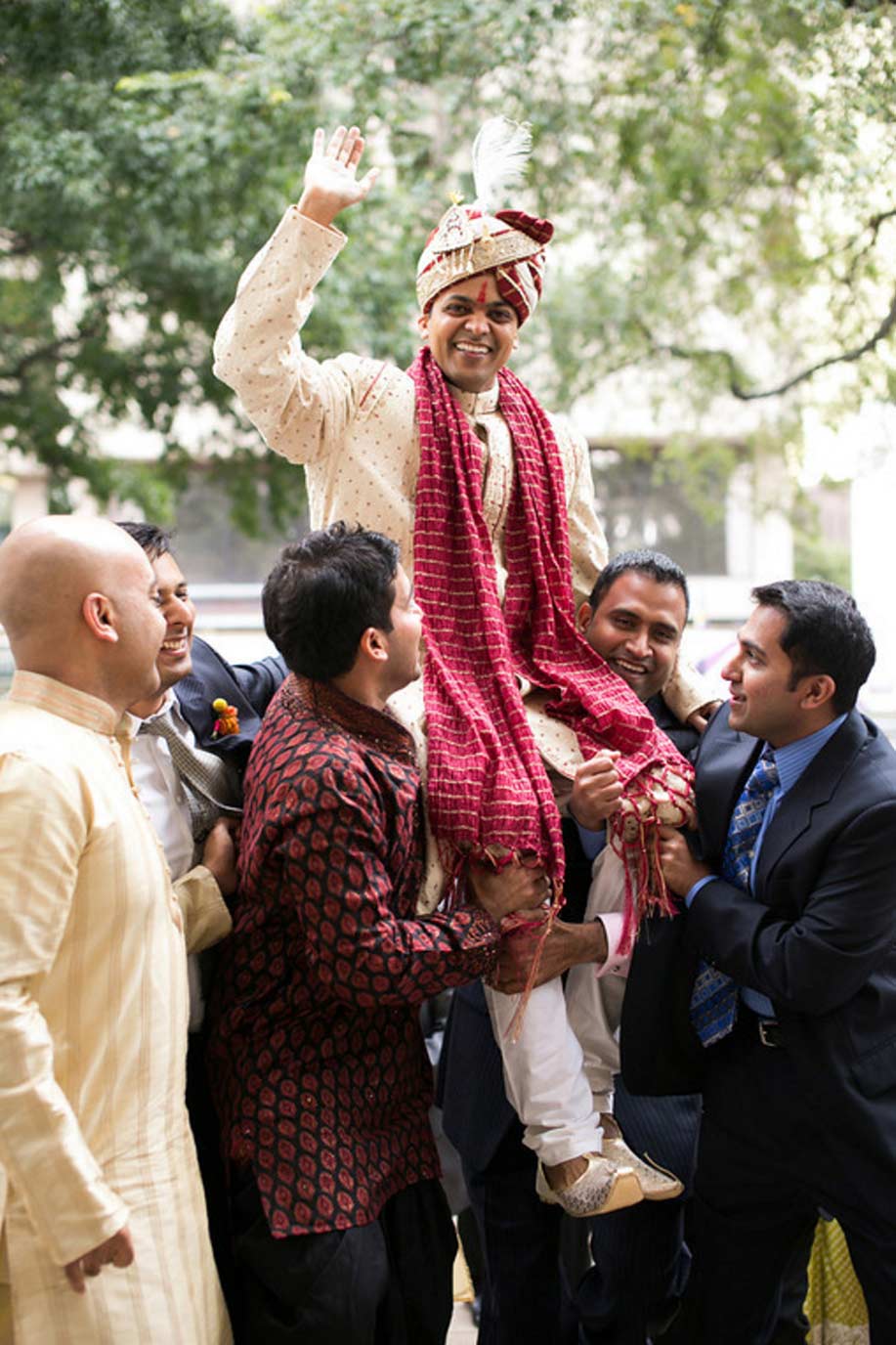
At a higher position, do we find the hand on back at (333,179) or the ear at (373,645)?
the hand on back at (333,179)

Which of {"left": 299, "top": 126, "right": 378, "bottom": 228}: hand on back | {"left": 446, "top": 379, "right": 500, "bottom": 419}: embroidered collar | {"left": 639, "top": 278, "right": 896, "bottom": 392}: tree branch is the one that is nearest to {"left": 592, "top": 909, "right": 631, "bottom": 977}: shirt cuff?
{"left": 446, "top": 379, "right": 500, "bottom": 419}: embroidered collar

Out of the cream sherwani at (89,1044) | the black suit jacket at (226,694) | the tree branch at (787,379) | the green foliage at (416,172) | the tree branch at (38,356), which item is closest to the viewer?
the cream sherwani at (89,1044)

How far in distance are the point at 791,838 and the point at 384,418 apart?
1.08 meters

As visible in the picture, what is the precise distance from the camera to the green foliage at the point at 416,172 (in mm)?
5098

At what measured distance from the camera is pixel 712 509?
868 centimetres

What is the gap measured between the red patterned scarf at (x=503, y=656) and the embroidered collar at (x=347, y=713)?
106mm

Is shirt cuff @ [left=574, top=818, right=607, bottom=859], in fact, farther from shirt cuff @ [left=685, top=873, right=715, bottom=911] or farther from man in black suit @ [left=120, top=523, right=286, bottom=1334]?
man in black suit @ [left=120, top=523, right=286, bottom=1334]

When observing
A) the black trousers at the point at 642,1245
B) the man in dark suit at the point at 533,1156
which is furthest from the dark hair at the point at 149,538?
the black trousers at the point at 642,1245

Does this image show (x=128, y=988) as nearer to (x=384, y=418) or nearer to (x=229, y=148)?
(x=384, y=418)

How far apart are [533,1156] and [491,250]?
5.89 feet

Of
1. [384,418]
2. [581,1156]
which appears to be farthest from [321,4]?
[581,1156]

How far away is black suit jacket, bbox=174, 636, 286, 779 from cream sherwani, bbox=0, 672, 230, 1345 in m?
0.50

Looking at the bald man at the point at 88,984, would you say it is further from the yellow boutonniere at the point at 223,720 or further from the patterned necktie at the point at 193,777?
the yellow boutonniere at the point at 223,720

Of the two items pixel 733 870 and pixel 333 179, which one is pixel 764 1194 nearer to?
pixel 733 870
